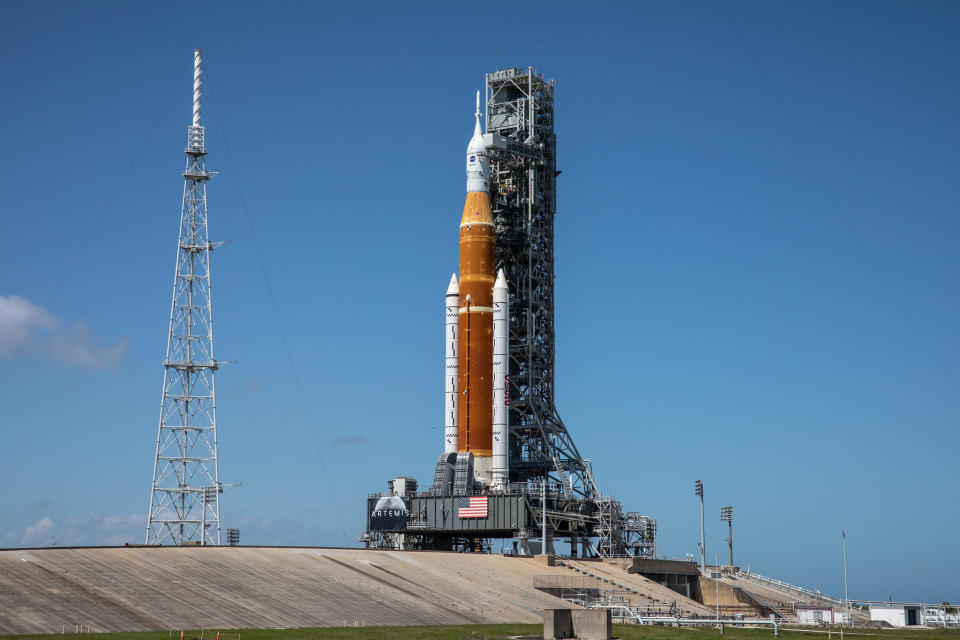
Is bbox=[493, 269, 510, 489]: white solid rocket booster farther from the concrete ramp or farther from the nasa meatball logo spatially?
the concrete ramp

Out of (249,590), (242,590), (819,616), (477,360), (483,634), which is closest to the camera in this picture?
(483,634)

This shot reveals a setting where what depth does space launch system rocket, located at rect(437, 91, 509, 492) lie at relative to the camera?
9544cm

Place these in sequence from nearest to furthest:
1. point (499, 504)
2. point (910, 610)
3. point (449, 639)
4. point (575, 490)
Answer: point (449, 639)
point (910, 610)
point (499, 504)
point (575, 490)

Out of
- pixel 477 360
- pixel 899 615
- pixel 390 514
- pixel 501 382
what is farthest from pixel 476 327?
pixel 899 615

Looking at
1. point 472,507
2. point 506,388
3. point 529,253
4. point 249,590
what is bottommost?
point 249,590

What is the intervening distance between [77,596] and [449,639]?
1549cm

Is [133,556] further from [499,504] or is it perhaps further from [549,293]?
[549,293]

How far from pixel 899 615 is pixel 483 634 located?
1356 inches

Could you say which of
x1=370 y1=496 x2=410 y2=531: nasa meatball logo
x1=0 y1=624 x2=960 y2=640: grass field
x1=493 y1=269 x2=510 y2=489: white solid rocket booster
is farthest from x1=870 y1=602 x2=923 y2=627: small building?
x1=370 y1=496 x2=410 y2=531: nasa meatball logo

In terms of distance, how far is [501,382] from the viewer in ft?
314

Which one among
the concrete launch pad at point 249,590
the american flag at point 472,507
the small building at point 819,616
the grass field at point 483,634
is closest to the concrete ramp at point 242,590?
the concrete launch pad at point 249,590

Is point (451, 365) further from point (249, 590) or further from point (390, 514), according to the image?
point (249, 590)

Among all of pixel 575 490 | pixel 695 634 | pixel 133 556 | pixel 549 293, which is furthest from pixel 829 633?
pixel 549 293

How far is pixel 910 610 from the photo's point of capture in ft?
242
